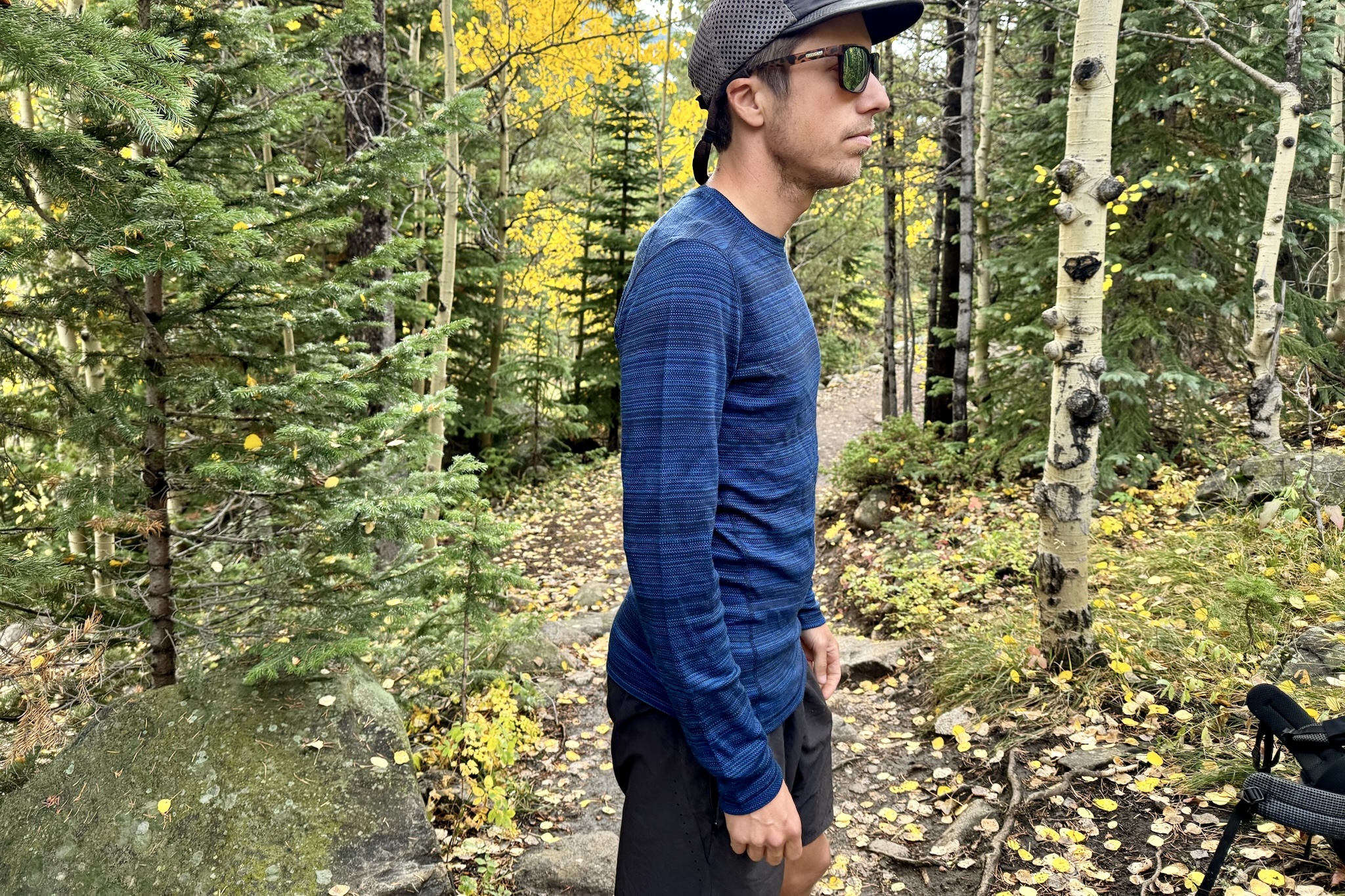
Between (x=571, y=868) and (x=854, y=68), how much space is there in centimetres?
336

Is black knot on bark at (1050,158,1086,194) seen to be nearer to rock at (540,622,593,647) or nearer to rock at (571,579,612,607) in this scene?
rock at (540,622,593,647)

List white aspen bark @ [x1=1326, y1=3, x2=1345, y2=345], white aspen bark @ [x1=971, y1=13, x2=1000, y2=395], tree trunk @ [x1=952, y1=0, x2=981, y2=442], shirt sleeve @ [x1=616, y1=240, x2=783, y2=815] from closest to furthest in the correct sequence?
1. shirt sleeve @ [x1=616, y1=240, x2=783, y2=815]
2. white aspen bark @ [x1=1326, y1=3, x2=1345, y2=345]
3. tree trunk @ [x1=952, y1=0, x2=981, y2=442]
4. white aspen bark @ [x1=971, y1=13, x2=1000, y2=395]

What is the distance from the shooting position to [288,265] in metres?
3.53

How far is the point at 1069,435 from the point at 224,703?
4.43 metres

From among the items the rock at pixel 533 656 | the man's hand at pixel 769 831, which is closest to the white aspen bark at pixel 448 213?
the rock at pixel 533 656

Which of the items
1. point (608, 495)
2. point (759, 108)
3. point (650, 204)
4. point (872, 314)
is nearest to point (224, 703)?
point (759, 108)

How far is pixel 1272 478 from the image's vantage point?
5551mm

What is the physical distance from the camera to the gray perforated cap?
4.87 feet

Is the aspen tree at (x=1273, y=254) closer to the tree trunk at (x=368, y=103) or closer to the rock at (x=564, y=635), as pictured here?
the rock at (x=564, y=635)

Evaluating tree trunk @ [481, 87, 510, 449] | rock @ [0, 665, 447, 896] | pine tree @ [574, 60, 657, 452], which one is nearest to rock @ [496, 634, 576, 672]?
rock @ [0, 665, 447, 896]

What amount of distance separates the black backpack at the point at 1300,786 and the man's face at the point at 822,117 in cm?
242

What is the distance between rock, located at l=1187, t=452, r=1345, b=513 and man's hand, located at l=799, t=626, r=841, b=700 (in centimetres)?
499

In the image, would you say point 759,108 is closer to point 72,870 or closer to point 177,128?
point 177,128

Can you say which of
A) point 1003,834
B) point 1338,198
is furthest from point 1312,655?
point 1338,198
